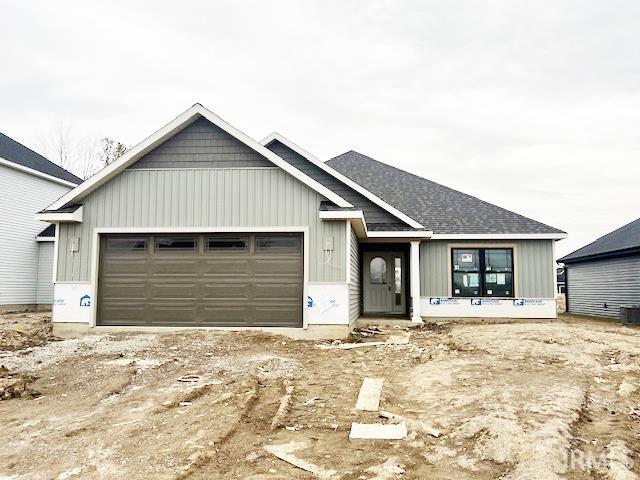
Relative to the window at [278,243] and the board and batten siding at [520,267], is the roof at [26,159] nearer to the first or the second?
the window at [278,243]

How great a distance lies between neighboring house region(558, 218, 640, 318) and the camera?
654 inches

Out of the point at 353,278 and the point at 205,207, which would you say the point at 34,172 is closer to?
the point at 205,207

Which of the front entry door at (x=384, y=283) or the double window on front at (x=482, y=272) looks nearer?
the double window on front at (x=482, y=272)

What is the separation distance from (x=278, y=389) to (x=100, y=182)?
25.5 ft

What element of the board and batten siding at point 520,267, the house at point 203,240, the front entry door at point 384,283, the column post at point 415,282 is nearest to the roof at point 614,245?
the board and batten siding at point 520,267

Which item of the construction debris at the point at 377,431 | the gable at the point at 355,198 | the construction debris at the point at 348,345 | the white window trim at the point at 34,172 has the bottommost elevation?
the construction debris at the point at 377,431

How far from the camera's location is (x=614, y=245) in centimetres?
1800

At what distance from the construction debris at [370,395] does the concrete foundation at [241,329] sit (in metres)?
3.87

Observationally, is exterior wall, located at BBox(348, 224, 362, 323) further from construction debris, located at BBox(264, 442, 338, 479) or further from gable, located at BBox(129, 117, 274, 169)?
construction debris, located at BBox(264, 442, 338, 479)

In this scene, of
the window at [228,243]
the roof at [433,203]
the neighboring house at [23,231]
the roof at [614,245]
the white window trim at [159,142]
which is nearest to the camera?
the white window trim at [159,142]

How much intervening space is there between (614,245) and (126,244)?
17.0 metres

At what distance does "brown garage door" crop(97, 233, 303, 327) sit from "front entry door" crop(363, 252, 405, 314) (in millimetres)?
5741

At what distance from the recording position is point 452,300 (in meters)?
15.2

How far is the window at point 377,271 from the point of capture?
1661cm
